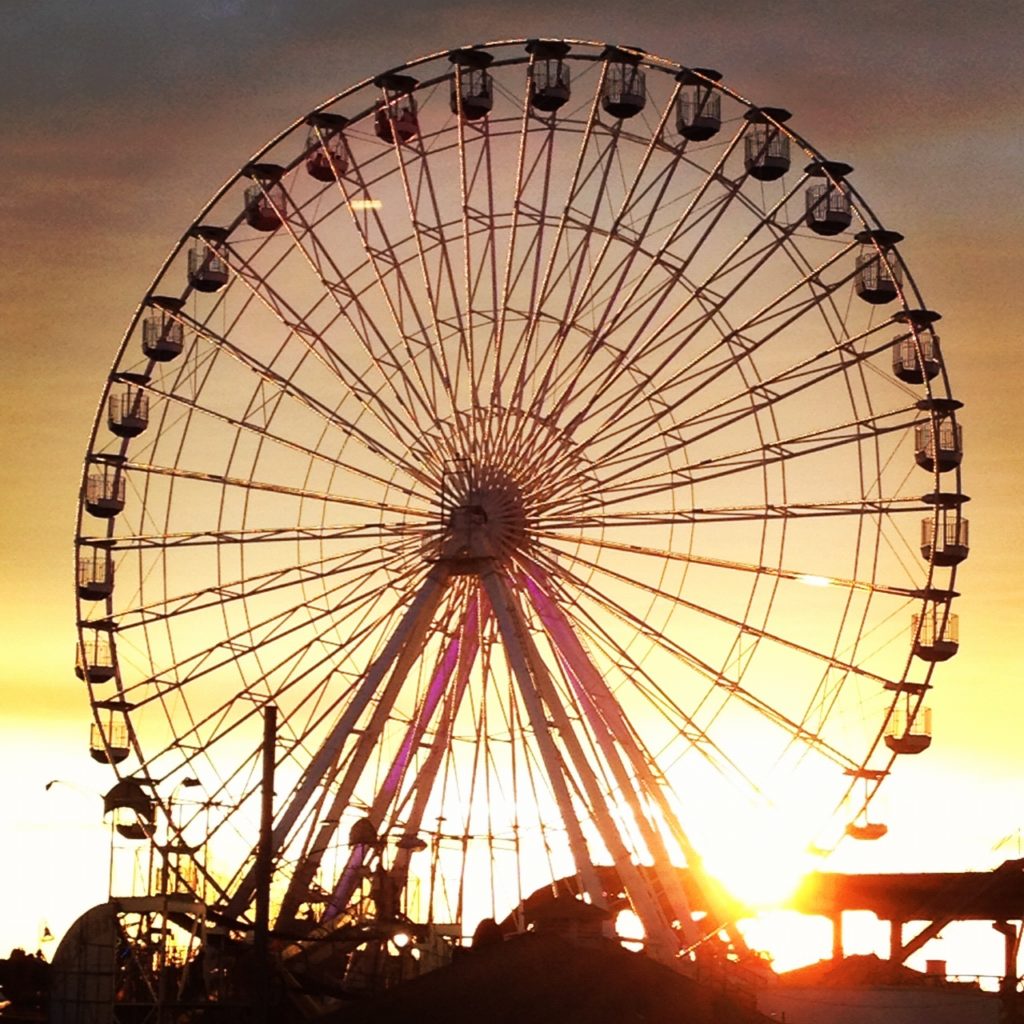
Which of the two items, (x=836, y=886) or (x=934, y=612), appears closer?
(x=934, y=612)

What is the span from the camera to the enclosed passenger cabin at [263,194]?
2280 inches

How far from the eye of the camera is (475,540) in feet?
171

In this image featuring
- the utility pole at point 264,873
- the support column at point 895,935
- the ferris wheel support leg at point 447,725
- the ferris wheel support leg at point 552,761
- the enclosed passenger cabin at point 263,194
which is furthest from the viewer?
the support column at point 895,935

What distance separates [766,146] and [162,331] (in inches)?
550

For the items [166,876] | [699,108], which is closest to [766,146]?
[699,108]

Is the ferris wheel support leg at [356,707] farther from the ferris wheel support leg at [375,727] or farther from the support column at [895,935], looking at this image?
the support column at [895,935]

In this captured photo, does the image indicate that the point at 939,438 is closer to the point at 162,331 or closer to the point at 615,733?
the point at 615,733

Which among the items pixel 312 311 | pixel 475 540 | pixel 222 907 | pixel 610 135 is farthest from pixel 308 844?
pixel 610 135

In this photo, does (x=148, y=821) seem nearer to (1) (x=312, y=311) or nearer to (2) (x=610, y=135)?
(1) (x=312, y=311)

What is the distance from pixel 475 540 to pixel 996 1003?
66.9ft

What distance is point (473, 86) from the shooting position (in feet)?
185

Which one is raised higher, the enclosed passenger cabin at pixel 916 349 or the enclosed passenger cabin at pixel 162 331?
the enclosed passenger cabin at pixel 162 331

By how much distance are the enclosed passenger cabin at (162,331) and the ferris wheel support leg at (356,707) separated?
907 centimetres

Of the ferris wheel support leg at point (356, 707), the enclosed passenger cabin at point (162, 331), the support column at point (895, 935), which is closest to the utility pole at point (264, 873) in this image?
the ferris wheel support leg at point (356, 707)
